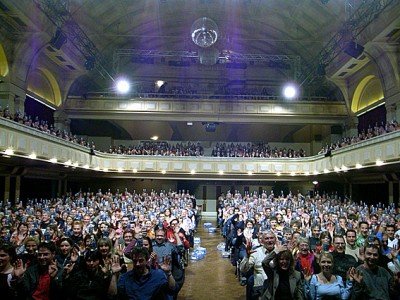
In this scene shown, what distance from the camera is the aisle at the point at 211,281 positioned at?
722 centimetres

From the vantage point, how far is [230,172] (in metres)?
21.1

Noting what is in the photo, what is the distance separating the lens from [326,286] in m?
3.68

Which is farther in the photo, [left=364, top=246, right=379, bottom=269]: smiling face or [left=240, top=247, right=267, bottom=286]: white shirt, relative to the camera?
[left=240, top=247, right=267, bottom=286]: white shirt

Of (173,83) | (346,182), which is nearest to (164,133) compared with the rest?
(173,83)

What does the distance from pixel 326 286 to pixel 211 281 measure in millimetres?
4954

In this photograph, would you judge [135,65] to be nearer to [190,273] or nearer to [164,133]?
[164,133]

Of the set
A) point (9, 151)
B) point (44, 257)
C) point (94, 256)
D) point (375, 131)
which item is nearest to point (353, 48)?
point (375, 131)

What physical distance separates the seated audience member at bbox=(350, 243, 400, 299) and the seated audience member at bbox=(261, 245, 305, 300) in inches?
21.2

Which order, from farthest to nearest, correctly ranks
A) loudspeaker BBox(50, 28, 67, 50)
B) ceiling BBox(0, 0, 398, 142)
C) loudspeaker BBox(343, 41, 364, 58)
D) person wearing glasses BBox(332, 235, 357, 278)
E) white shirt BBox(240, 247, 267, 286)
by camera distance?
ceiling BBox(0, 0, 398, 142), loudspeaker BBox(50, 28, 67, 50), loudspeaker BBox(343, 41, 364, 58), white shirt BBox(240, 247, 267, 286), person wearing glasses BBox(332, 235, 357, 278)

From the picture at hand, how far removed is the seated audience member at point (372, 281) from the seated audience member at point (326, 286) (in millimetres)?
126

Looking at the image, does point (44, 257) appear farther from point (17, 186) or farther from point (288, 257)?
point (17, 186)

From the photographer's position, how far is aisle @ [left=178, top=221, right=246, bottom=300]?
7.22 meters

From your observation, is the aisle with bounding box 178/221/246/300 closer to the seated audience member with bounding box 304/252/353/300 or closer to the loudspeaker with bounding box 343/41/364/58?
the seated audience member with bounding box 304/252/353/300

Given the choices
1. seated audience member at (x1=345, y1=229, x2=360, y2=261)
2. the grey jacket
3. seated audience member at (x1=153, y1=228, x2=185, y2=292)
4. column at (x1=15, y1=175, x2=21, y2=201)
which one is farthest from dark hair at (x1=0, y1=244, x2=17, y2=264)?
column at (x1=15, y1=175, x2=21, y2=201)
